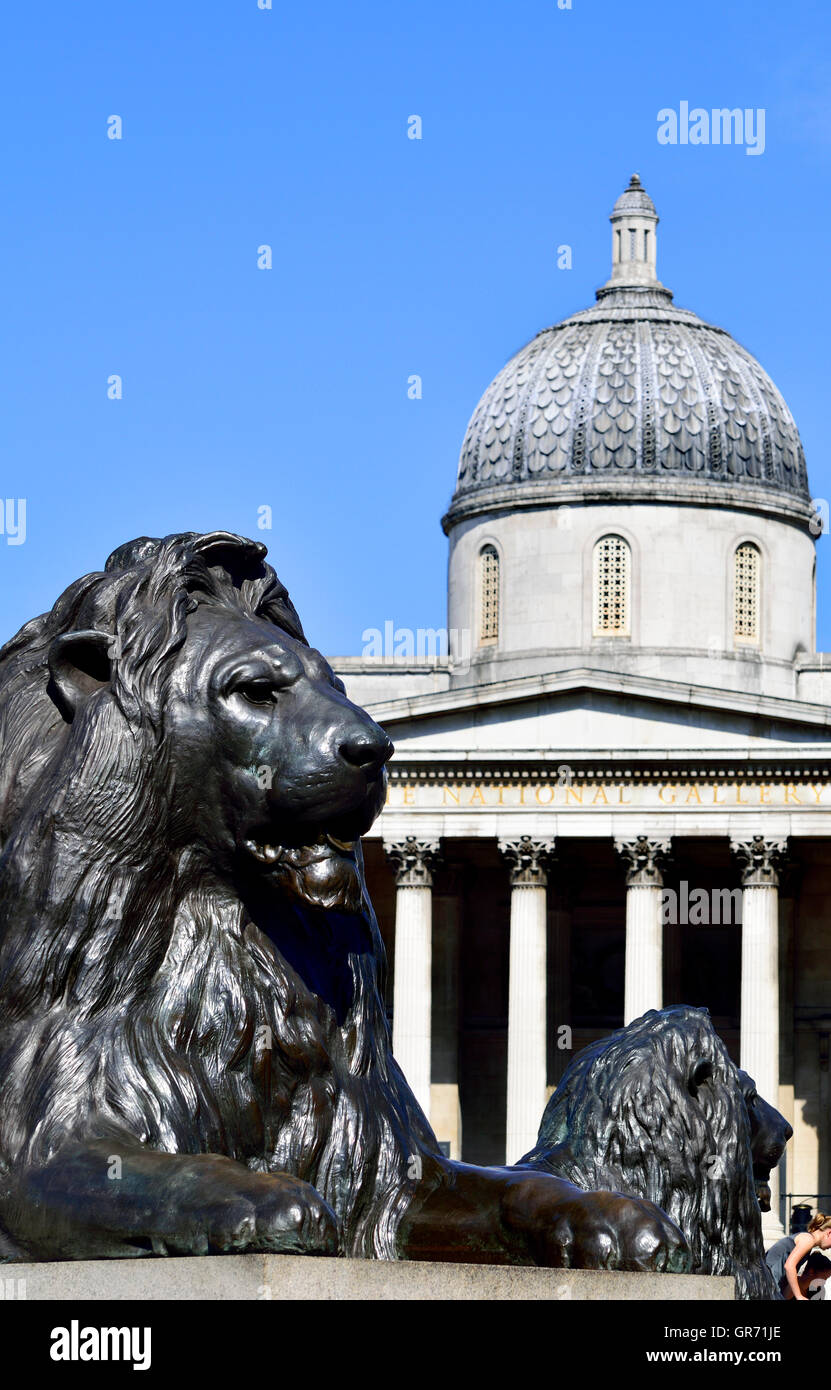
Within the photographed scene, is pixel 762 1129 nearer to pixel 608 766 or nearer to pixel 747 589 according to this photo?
pixel 608 766

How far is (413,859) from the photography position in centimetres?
5509

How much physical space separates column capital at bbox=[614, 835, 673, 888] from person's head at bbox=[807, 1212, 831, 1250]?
136 feet

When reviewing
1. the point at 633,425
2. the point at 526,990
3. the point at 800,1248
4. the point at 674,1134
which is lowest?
the point at 800,1248

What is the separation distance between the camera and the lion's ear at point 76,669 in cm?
549

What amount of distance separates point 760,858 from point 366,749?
4909 centimetres

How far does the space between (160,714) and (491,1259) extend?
3.84 ft

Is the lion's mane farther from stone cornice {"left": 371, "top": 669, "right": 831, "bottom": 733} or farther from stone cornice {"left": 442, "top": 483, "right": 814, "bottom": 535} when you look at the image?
stone cornice {"left": 442, "top": 483, "right": 814, "bottom": 535}

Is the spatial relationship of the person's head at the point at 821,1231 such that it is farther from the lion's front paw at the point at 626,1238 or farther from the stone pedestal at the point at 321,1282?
the stone pedestal at the point at 321,1282

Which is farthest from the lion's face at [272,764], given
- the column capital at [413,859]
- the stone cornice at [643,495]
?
the stone cornice at [643,495]

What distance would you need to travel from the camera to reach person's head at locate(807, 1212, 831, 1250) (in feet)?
40.9

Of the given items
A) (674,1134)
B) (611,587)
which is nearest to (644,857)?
(611,587)

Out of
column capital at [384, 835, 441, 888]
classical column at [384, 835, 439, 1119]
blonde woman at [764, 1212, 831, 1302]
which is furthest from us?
column capital at [384, 835, 441, 888]

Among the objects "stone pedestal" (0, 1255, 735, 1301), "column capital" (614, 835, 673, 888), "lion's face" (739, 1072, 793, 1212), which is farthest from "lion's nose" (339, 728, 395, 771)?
Answer: "column capital" (614, 835, 673, 888)

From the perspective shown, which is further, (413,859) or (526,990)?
(413,859)
